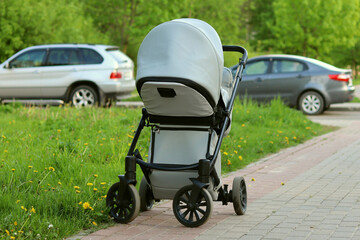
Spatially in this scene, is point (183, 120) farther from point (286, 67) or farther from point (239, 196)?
point (286, 67)

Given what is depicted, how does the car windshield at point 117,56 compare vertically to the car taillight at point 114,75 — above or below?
above

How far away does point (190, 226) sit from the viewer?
583 centimetres

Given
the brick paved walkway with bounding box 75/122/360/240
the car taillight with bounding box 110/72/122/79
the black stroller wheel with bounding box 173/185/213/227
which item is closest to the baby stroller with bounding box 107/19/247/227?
the black stroller wheel with bounding box 173/185/213/227

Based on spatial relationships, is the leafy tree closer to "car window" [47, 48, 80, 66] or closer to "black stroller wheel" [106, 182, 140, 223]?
"car window" [47, 48, 80, 66]

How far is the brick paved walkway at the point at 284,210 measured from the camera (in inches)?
222

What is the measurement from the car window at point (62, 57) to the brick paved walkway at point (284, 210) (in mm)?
10125

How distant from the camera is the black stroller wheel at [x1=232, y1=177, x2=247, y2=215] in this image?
20.5ft

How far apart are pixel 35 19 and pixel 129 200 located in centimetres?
2253

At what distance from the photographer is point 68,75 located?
1884 cm

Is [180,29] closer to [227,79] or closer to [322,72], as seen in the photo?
[227,79]

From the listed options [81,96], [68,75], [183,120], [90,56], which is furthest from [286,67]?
[183,120]

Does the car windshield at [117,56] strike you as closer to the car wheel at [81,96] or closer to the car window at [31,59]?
the car wheel at [81,96]

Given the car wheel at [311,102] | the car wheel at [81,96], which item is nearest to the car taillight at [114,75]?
the car wheel at [81,96]

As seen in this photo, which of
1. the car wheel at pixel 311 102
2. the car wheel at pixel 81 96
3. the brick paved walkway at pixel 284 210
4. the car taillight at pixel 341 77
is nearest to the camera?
the brick paved walkway at pixel 284 210
